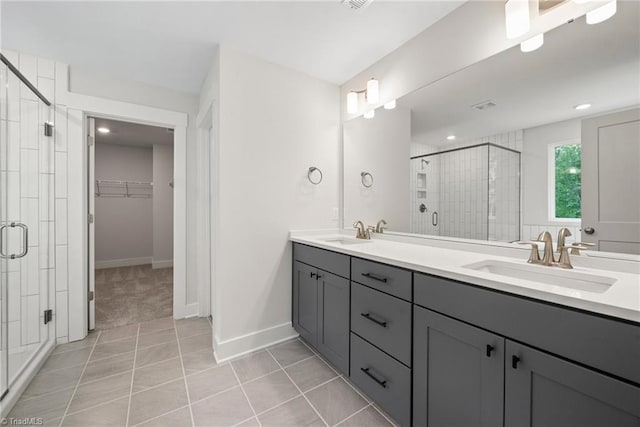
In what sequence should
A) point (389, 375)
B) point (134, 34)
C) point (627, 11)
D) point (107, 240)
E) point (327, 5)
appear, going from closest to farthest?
point (627, 11) < point (389, 375) < point (327, 5) < point (134, 34) < point (107, 240)

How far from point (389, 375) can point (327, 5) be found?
85.1 inches

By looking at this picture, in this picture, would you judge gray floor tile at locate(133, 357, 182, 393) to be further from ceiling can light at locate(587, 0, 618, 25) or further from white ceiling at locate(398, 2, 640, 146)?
ceiling can light at locate(587, 0, 618, 25)

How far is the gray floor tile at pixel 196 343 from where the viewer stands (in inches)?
82.7

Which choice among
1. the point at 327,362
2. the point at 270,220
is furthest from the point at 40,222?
the point at 327,362

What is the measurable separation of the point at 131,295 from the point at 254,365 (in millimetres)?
2431

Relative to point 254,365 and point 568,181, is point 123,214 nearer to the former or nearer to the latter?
point 254,365

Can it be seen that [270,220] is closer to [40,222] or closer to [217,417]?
[217,417]

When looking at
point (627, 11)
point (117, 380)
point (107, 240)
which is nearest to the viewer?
point (627, 11)

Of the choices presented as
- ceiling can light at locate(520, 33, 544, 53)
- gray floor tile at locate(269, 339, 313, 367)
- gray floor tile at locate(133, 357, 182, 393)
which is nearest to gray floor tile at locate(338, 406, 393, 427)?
gray floor tile at locate(269, 339, 313, 367)

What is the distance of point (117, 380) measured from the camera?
67.2 inches

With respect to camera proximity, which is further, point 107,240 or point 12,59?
point 107,240

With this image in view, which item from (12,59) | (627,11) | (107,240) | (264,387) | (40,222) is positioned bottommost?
(264,387)

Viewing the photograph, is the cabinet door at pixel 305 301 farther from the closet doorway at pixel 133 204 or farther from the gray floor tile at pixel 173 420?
the closet doorway at pixel 133 204

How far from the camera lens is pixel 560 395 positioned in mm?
774
